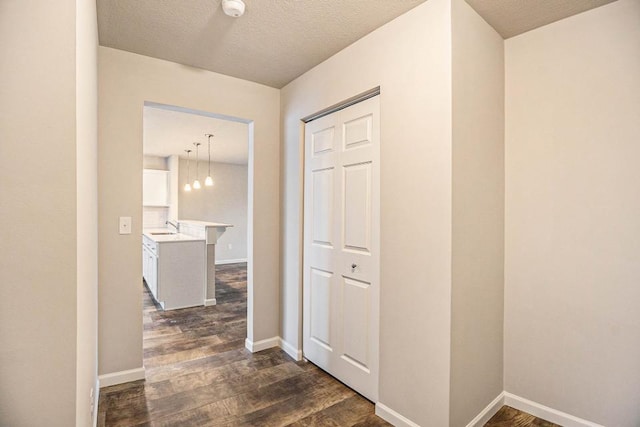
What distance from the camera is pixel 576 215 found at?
1935 millimetres

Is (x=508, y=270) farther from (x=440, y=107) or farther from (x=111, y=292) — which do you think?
(x=111, y=292)

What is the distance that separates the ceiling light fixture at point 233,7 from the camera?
1.83 meters

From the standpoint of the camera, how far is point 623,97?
1.79 metres

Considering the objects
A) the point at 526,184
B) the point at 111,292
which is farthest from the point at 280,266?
the point at 526,184

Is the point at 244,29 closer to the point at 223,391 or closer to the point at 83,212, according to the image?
the point at 83,212

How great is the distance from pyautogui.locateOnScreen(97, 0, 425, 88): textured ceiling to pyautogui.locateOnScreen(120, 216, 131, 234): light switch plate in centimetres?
126

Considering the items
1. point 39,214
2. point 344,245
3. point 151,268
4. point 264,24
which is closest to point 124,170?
point 264,24

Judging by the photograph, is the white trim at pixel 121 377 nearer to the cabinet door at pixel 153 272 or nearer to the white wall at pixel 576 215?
the cabinet door at pixel 153 272

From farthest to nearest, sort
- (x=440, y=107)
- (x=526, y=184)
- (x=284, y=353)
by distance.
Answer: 1. (x=284, y=353)
2. (x=526, y=184)
3. (x=440, y=107)

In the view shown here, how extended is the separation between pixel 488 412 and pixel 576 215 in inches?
52.3

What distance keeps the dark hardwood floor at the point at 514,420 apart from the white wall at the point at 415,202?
554 mm

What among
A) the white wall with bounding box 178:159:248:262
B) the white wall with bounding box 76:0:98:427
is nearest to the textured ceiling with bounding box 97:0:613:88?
the white wall with bounding box 76:0:98:427

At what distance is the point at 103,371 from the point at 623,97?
3.78m

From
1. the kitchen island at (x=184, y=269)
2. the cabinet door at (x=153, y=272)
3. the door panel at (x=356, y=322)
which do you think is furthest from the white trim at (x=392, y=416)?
the cabinet door at (x=153, y=272)
